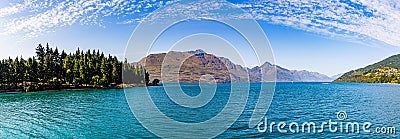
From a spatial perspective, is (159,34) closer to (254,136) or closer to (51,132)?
(254,136)

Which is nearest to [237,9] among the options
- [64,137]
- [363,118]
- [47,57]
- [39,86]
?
[64,137]

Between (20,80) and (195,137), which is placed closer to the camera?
(195,137)

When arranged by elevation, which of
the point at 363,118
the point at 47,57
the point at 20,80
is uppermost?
the point at 47,57

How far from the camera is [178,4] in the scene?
1258 centimetres

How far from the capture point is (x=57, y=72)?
111125 millimetres

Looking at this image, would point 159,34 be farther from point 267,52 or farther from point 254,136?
point 254,136

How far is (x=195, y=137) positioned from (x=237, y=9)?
16324mm

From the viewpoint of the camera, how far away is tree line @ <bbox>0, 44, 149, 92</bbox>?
97.7m

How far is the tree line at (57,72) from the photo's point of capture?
97.7 m

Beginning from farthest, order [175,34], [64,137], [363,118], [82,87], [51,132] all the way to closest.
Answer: [82,87]
[363,118]
[51,132]
[64,137]
[175,34]

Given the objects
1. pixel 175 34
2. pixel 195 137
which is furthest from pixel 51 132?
pixel 175 34

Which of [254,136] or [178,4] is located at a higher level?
→ [178,4]

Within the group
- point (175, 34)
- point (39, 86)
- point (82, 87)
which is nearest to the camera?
point (175, 34)

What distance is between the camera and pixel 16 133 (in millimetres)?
27328
